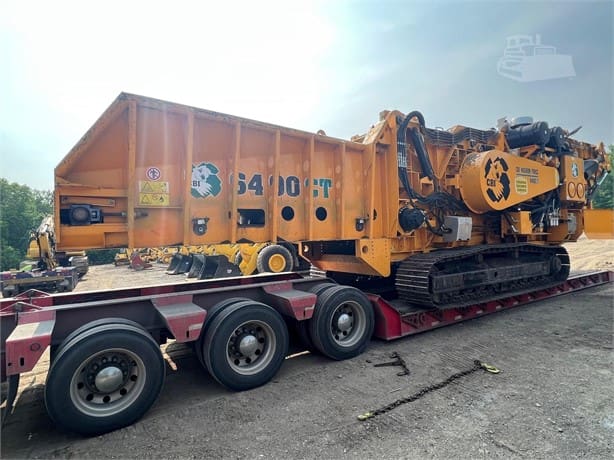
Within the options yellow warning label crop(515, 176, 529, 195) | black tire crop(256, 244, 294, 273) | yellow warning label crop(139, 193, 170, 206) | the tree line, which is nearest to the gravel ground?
yellow warning label crop(139, 193, 170, 206)

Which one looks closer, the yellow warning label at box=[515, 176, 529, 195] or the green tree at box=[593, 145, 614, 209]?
the yellow warning label at box=[515, 176, 529, 195]

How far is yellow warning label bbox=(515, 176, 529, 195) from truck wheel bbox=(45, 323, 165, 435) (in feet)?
22.9

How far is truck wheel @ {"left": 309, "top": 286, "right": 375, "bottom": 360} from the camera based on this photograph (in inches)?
176

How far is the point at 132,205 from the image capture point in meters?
3.75

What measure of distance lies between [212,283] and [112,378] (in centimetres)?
185

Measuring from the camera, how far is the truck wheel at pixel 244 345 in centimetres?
363

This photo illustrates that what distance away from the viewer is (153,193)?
3.91 meters

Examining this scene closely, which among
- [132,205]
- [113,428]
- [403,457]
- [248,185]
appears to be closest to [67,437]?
[113,428]

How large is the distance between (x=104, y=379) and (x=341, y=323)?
278 centimetres

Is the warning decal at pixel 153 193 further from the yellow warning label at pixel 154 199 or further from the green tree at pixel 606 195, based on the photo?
the green tree at pixel 606 195

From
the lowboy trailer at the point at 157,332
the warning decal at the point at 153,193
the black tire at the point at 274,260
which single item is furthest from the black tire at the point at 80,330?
the black tire at the point at 274,260

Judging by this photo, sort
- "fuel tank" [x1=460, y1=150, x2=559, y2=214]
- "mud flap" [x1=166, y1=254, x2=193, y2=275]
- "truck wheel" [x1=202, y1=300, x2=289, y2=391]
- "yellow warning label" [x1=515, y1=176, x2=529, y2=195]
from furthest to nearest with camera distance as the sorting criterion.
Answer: "mud flap" [x1=166, y1=254, x2=193, y2=275] < "yellow warning label" [x1=515, y1=176, x2=529, y2=195] < "fuel tank" [x1=460, y1=150, x2=559, y2=214] < "truck wheel" [x1=202, y1=300, x2=289, y2=391]

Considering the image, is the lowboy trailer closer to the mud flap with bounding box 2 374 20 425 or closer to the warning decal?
the mud flap with bounding box 2 374 20 425

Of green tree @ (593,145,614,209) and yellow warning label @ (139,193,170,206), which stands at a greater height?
green tree @ (593,145,614,209)
